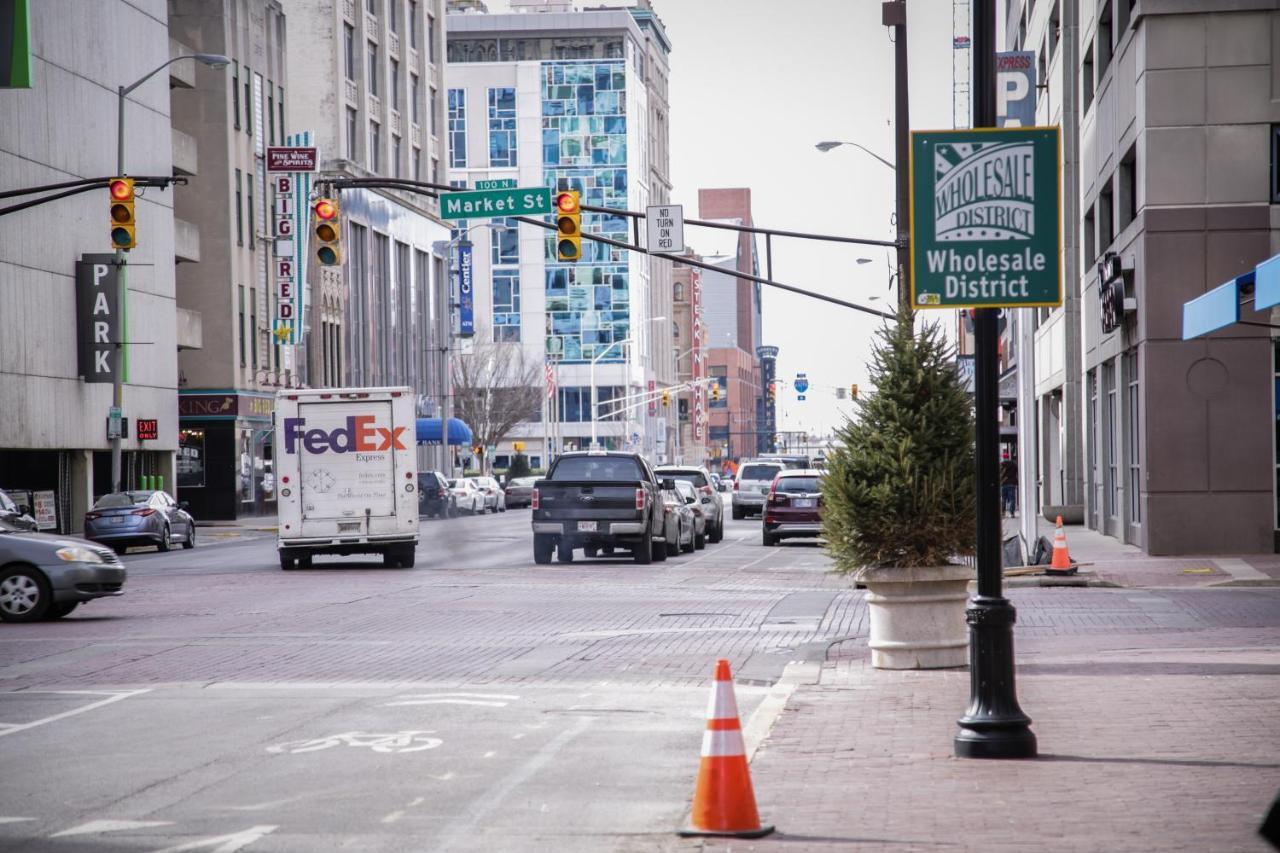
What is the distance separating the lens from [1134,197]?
107ft

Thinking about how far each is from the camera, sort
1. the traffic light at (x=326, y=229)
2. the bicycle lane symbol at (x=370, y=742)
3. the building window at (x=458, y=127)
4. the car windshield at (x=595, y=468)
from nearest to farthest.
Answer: the bicycle lane symbol at (x=370, y=742)
the traffic light at (x=326, y=229)
the car windshield at (x=595, y=468)
the building window at (x=458, y=127)

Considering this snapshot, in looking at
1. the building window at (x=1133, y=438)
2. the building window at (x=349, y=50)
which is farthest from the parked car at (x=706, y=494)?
the building window at (x=349, y=50)

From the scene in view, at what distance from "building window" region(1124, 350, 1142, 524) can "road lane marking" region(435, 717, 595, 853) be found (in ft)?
72.6

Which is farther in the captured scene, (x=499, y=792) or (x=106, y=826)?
(x=499, y=792)

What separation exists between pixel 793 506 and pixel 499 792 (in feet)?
91.1

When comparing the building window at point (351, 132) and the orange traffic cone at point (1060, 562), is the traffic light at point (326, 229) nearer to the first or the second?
the orange traffic cone at point (1060, 562)

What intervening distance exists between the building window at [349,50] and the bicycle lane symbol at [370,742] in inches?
3015

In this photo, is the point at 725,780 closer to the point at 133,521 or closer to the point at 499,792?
the point at 499,792

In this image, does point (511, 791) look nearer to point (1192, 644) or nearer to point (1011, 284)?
point (1011, 284)

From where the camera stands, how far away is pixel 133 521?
3878 cm

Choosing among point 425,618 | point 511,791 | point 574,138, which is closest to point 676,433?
point 574,138

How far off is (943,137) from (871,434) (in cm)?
390

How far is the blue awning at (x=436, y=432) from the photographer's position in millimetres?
80125

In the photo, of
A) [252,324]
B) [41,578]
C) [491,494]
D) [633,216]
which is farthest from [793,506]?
[491,494]
